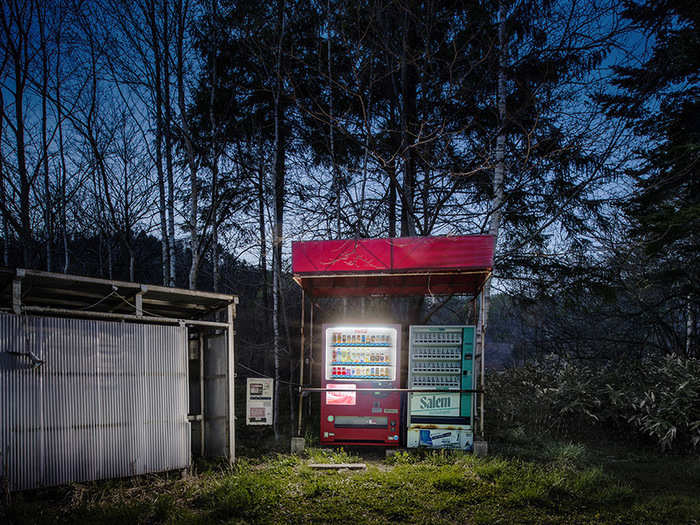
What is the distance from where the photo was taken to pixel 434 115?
959 centimetres

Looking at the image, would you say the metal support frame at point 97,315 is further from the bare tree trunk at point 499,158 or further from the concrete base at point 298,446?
the bare tree trunk at point 499,158

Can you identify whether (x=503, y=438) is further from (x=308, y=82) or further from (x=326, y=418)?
(x=308, y=82)

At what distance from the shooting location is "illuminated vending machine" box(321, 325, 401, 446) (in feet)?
21.9

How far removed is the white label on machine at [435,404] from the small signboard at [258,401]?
235cm

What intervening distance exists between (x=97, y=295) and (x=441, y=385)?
542 cm

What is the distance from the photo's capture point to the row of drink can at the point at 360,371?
6.83m

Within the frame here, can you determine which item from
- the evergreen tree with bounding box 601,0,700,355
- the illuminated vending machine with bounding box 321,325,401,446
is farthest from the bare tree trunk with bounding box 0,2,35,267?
the evergreen tree with bounding box 601,0,700,355

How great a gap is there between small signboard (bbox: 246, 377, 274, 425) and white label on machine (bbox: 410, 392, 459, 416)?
2.35m

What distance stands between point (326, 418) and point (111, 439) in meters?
3.10

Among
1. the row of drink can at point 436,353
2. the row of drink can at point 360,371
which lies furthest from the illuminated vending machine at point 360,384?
the row of drink can at point 436,353

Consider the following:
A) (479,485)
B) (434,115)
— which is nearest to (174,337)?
(479,485)

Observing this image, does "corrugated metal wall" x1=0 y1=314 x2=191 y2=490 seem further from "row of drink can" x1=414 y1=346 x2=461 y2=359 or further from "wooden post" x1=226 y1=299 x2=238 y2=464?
"row of drink can" x1=414 y1=346 x2=461 y2=359

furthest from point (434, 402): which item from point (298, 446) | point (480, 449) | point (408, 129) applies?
point (408, 129)

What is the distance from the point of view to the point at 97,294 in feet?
19.0
